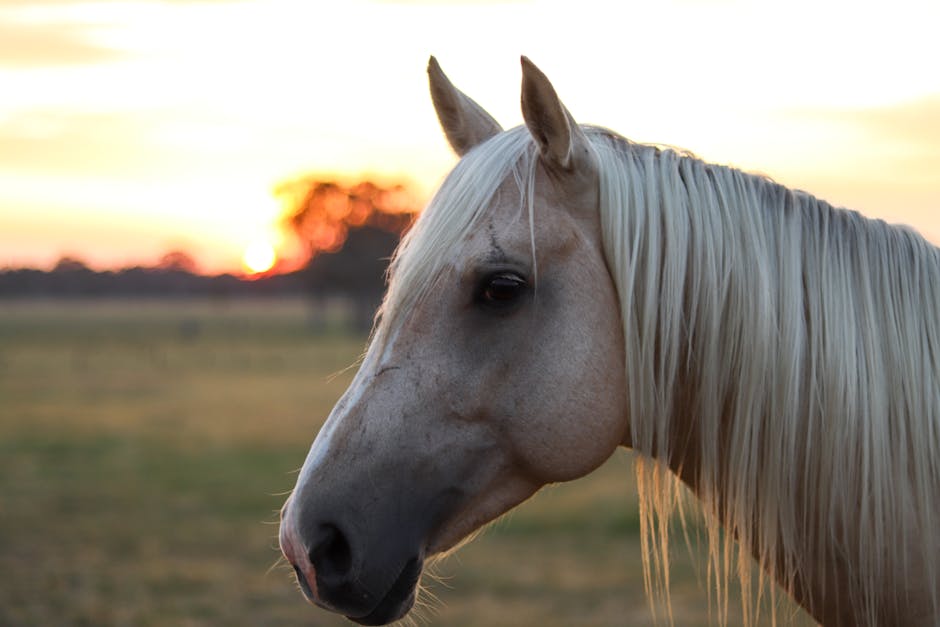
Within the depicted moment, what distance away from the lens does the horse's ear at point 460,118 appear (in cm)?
223

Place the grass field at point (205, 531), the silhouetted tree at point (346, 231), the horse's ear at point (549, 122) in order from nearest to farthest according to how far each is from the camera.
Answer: the horse's ear at point (549, 122) → the grass field at point (205, 531) → the silhouetted tree at point (346, 231)

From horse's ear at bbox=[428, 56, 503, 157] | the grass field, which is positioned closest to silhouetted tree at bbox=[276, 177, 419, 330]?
the grass field

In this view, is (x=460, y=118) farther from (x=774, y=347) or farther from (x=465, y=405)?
(x=774, y=347)

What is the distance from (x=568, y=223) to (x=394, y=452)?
62cm

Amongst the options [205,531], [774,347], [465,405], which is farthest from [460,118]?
[205,531]

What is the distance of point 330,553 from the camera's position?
1836mm

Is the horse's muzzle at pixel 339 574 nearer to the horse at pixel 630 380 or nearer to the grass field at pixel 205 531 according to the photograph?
the horse at pixel 630 380

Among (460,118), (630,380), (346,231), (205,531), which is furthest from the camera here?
(346,231)

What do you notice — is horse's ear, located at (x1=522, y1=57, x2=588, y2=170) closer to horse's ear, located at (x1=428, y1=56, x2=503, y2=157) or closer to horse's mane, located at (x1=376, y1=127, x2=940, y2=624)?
horse's mane, located at (x1=376, y1=127, x2=940, y2=624)

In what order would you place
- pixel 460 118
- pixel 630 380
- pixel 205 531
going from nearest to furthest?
pixel 630 380, pixel 460 118, pixel 205 531

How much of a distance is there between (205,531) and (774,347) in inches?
327

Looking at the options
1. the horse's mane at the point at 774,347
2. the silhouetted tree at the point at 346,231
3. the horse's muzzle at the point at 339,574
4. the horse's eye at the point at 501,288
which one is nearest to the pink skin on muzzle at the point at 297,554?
the horse's muzzle at the point at 339,574

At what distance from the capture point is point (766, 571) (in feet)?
6.57

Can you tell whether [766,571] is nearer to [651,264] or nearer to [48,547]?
[651,264]
